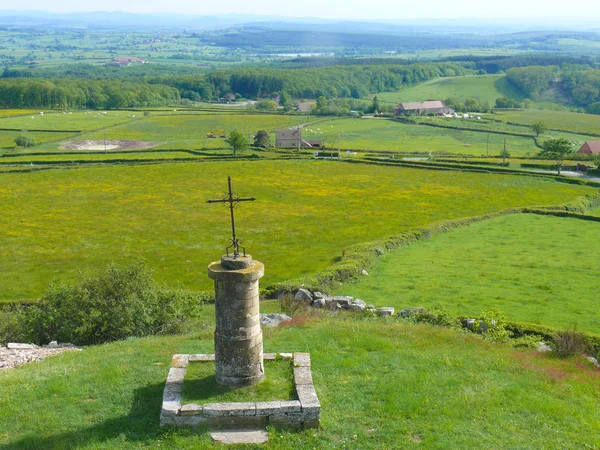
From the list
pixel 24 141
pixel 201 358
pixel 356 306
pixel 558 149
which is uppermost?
pixel 201 358

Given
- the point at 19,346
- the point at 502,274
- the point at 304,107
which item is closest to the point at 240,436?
the point at 19,346

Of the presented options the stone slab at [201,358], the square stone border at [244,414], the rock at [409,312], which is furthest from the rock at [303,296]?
the square stone border at [244,414]

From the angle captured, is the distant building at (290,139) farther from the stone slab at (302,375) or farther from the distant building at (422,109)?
the stone slab at (302,375)

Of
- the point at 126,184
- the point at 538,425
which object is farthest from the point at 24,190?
the point at 538,425

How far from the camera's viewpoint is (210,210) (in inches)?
2542

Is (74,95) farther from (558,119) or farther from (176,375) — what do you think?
(176,375)

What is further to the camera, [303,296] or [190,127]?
[190,127]

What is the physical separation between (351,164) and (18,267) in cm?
5759

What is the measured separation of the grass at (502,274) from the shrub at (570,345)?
179 inches

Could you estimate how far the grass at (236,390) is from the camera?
17234 millimetres

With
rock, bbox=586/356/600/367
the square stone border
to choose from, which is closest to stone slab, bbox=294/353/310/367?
the square stone border

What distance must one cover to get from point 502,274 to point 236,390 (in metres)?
27.4

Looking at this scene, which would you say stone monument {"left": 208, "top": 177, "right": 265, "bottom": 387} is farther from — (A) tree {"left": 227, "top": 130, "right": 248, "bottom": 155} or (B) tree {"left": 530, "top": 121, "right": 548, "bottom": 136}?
(B) tree {"left": 530, "top": 121, "right": 548, "bottom": 136}

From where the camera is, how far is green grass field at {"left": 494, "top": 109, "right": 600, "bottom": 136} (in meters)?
146
